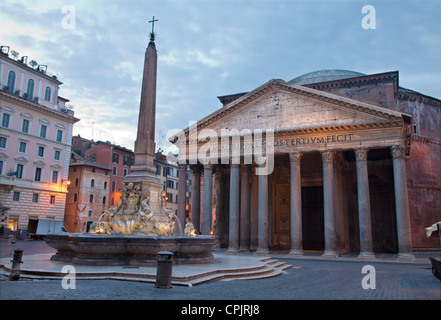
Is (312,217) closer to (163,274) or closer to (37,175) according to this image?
(37,175)

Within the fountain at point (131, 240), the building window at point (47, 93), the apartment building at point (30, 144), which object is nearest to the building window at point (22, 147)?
the apartment building at point (30, 144)

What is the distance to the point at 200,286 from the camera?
26.5ft

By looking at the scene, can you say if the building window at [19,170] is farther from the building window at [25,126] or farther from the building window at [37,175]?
the building window at [25,126]

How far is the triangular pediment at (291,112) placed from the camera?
22.2 meters

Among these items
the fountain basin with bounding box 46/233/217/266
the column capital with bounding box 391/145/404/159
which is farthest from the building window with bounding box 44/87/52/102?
the column capital with bounding box 391/145/404/159

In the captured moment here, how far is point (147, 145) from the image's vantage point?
11758mm

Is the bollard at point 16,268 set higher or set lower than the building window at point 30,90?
lower

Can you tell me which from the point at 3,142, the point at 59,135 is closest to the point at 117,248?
the point at 3,142

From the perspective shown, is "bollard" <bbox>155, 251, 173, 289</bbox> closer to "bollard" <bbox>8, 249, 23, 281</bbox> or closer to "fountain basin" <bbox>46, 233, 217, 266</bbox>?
"fountain basin" <bbox>46, 233, 217, 266</bbox>

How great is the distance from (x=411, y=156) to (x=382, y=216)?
6.45m

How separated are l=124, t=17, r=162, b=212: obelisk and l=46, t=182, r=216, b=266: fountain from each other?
11.0 inches

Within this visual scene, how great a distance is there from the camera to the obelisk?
1149 centimetres

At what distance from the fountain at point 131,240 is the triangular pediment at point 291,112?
46.2 feet
